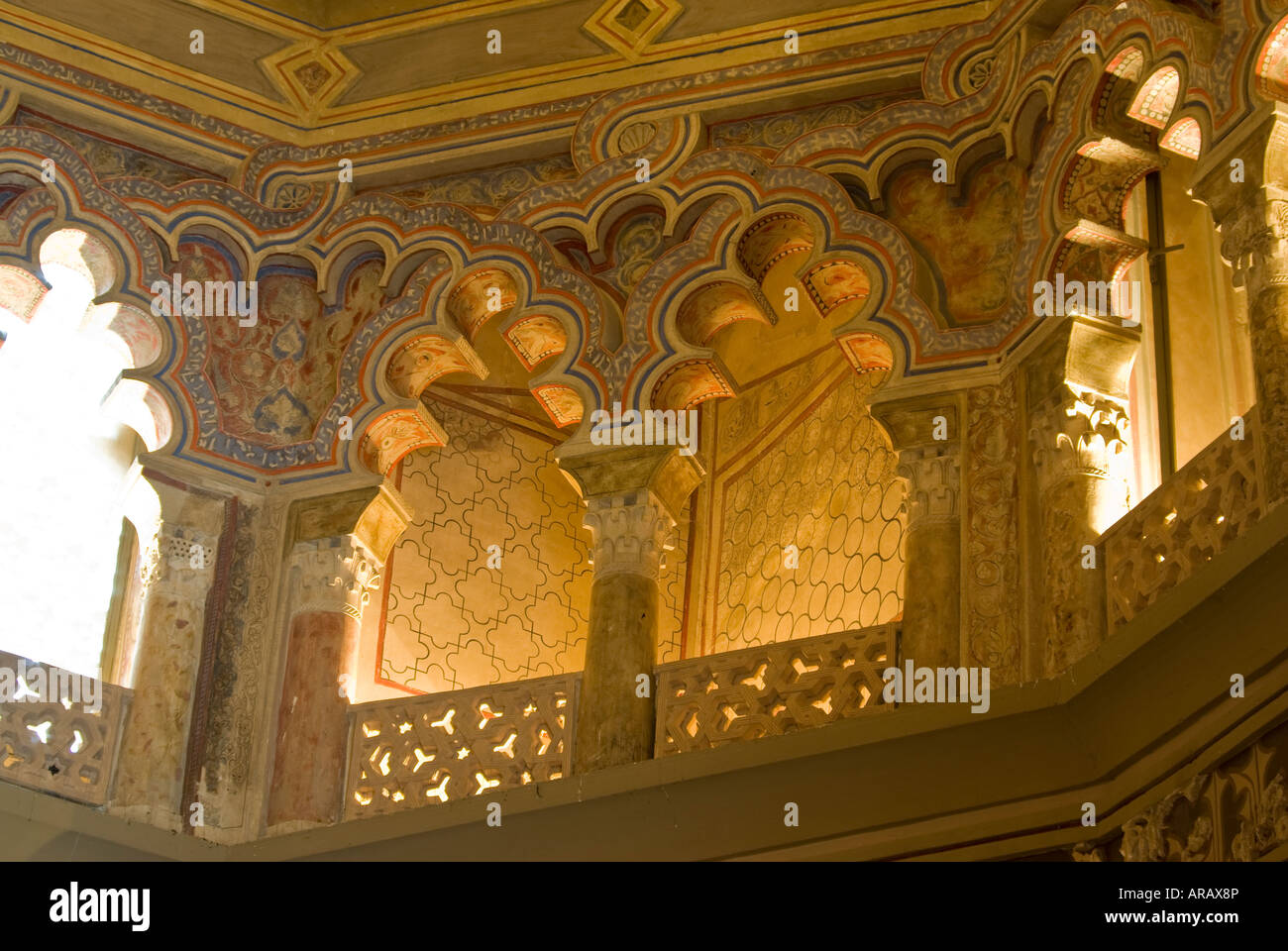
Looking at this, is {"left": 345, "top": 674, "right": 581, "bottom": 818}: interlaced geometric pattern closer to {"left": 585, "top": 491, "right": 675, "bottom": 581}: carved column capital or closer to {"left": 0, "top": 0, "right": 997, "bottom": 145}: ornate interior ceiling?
{"left": 585, "top": 491, "right": 675, "bottom": 581}: carved column capital

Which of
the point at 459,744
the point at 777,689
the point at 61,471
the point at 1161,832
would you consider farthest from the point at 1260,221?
the point at 61,471

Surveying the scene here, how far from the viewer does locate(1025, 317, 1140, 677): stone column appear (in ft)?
26.6

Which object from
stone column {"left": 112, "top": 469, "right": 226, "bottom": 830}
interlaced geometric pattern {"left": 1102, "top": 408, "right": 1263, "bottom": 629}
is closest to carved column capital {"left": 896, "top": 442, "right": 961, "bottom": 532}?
interlaced geometric pattern {"left": 1102, "top": 408, "right": 1263, "bottom": 629}

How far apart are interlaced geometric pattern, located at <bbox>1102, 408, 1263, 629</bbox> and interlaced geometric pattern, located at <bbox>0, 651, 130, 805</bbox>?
3900 millimetres

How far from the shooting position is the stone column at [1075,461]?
8.11m

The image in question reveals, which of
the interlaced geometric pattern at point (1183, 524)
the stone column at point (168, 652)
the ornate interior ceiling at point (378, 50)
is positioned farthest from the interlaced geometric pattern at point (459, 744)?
the ornate interior ceiling at point (378, 50)

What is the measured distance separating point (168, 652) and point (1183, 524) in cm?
417

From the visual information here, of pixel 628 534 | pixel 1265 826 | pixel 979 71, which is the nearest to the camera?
pixel 1265 826

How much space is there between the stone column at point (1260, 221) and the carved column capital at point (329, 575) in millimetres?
3786

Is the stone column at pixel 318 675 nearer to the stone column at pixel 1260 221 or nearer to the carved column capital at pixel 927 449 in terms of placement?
the carved column capital at pixel 927 449

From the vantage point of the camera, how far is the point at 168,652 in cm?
953

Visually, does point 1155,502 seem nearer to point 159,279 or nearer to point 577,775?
point 577,775

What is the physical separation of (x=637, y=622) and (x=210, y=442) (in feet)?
6.73

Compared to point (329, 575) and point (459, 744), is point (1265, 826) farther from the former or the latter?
point (329, 575)
